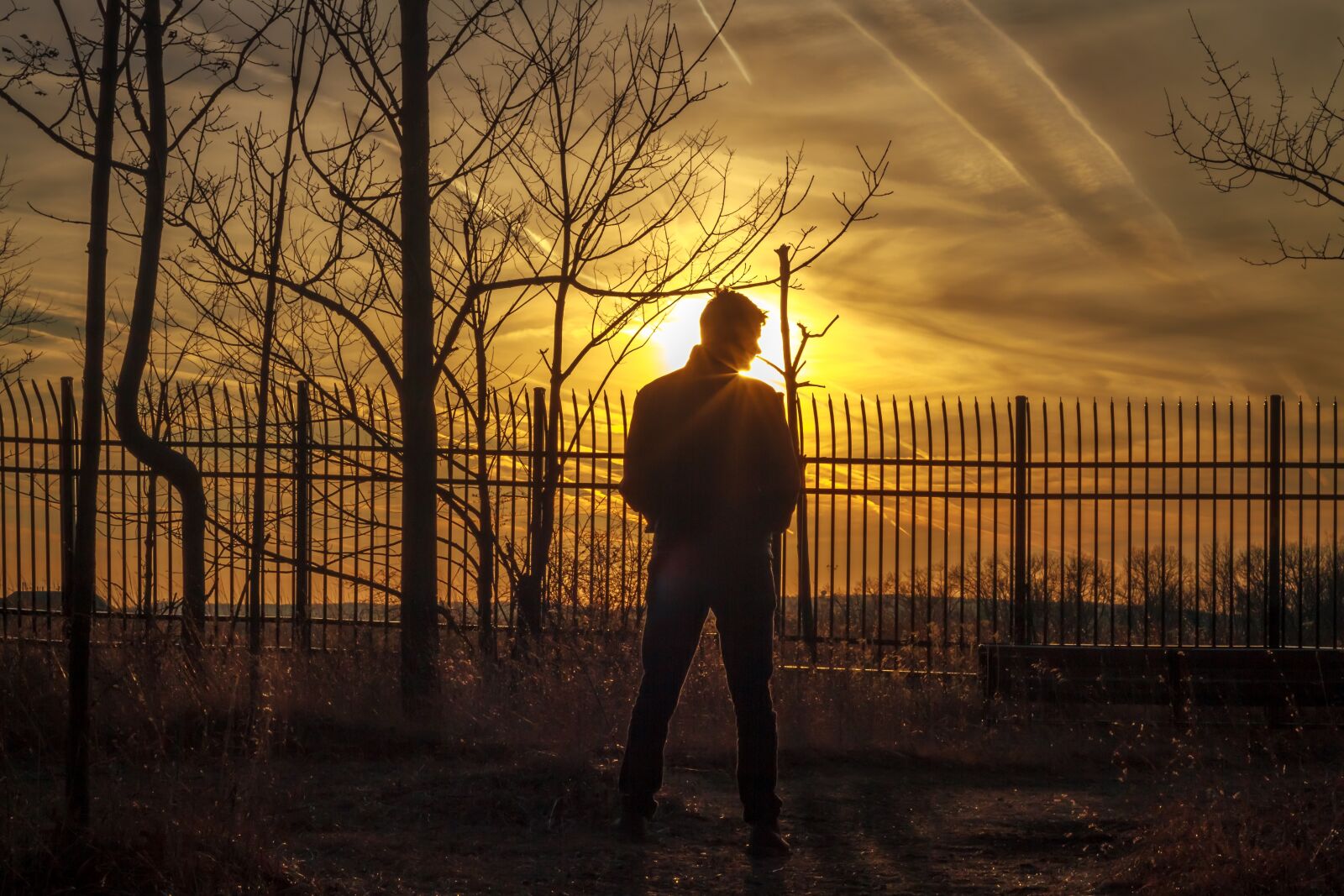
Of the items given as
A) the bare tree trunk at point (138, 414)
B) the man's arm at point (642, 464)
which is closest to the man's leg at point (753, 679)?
the man's arm at point (642, 464)

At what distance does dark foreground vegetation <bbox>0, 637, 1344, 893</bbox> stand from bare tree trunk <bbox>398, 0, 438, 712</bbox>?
0.38m

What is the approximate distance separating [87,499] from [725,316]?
2365 mm

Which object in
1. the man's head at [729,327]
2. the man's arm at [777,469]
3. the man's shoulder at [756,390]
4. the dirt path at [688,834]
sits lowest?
the dirt path at [688,834]

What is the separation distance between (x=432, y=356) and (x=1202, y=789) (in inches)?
196

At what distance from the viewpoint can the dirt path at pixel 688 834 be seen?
4535mm

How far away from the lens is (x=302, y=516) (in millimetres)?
10445

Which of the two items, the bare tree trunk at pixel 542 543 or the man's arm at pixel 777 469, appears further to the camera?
the bare tree trunk at pixel 542 543

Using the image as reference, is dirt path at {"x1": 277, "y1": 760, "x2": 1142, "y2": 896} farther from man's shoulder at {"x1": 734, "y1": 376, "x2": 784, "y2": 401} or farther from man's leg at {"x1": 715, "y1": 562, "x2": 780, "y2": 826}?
man's shoulder at {"x1": 734, "y1": 376, "x2": 784, "y2": 401}

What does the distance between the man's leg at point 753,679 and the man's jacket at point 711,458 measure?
9.8 inches

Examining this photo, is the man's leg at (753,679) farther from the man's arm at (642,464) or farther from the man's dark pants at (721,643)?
the man's arm at (642,464)

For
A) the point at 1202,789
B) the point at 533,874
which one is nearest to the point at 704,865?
the point at 533,874

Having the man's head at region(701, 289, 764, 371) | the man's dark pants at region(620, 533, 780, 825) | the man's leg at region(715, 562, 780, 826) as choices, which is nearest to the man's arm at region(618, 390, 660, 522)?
the man's dark pants at region(620, 533, 780, 825)

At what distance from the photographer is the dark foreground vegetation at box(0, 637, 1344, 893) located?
426 cm

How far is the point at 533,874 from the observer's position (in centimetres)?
455
